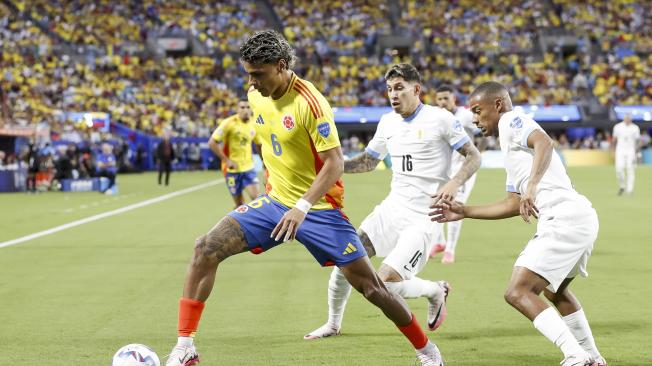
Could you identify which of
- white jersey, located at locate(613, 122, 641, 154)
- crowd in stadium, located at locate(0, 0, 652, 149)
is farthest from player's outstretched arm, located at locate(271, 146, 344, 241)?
crowd in stadium, located at locate(0, 0, 652, 149)

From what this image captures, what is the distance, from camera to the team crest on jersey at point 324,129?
5930 millimetres

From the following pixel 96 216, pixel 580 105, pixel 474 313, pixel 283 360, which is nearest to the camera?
pixel 283 360

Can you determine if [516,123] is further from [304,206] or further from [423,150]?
[423,150]

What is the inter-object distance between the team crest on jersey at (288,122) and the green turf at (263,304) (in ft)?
5.51

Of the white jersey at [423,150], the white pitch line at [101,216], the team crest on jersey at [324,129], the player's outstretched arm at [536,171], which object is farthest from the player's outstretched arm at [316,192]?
the white pitch line at [101,216]

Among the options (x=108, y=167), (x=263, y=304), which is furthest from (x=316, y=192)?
(x=108, y=167)

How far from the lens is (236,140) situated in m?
17.0

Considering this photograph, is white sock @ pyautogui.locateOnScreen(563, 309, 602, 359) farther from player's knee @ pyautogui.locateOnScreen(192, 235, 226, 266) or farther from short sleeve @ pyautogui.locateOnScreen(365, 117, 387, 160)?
short sleeve @ pyautogui.locateOnScreen(365, 117, 387, 160)

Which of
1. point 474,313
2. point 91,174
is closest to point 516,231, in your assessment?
point 474,313

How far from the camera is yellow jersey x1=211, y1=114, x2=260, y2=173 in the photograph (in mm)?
16969

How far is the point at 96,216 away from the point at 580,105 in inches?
1520

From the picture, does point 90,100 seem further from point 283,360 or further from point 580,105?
point 283,360

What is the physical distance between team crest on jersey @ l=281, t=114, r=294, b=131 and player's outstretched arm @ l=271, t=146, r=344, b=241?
10.0 inches

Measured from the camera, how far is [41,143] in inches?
1350
